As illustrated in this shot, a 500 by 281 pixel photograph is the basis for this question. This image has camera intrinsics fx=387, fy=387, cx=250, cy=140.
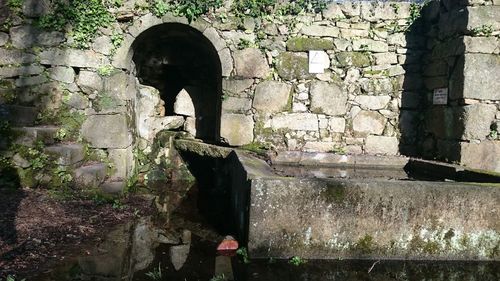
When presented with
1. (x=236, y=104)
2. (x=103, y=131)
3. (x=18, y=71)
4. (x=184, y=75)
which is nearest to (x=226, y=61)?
(x=236, y=104)

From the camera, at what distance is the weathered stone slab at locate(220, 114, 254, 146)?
18.9 feet

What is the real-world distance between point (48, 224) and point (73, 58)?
2582 mm

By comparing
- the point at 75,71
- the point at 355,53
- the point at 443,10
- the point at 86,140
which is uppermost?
the point at 443,10

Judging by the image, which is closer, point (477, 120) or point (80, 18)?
point (477, 120)

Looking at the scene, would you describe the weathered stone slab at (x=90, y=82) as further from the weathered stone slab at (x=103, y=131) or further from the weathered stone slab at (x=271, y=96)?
the weathered stone slab at (x=271, y=96)

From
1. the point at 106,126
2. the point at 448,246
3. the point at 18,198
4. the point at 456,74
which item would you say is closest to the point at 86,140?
the point at 106,126

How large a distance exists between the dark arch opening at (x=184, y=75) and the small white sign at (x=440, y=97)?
335 centimetres

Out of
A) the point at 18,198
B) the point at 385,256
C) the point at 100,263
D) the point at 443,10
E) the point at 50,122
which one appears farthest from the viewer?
the point at 443,10

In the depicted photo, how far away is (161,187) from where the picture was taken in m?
6.20

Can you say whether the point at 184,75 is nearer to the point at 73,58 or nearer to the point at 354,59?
the point at 73,58

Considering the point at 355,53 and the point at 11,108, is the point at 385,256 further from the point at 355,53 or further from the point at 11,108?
the point at 11,108

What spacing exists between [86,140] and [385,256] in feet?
13.3

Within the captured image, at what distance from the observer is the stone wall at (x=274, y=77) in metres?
5.20

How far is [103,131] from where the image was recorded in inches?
210
